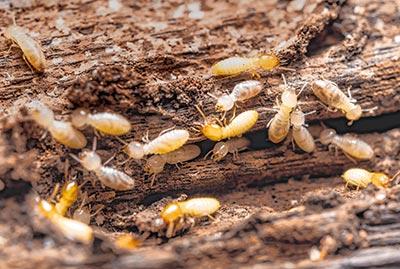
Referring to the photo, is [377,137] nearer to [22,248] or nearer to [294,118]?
[294,118]

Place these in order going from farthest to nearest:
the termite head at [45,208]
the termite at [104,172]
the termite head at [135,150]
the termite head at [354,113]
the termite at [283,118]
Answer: the termite head at [354,113] → the termite at [283,118] → the termite head at [135,150] → the termite at [104,172] → the termite head at [45,208]

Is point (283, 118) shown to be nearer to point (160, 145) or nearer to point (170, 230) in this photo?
point (160, 145)

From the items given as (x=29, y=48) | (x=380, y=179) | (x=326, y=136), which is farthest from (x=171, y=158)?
(x=380, y=179)

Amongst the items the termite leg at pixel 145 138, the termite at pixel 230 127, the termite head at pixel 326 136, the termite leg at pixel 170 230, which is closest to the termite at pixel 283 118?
the termite at pixel 230 127

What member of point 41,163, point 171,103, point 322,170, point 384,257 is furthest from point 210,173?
point 384,257

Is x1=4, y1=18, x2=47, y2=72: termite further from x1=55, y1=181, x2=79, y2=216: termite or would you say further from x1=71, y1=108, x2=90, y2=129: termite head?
x1=55, y1=181, x2=79, y2=216: termite

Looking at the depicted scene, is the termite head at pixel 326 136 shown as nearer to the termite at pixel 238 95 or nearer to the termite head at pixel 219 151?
the termite at pixel 238 95
